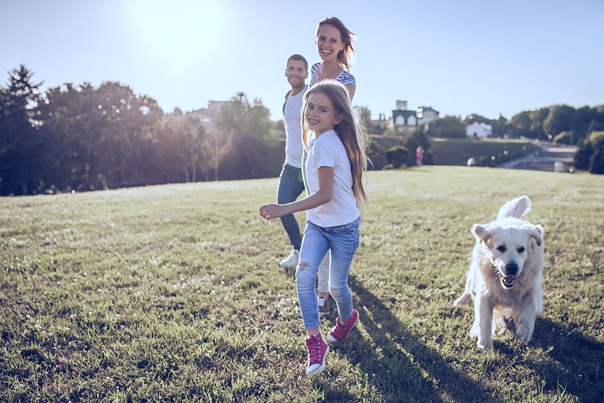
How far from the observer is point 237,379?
3.31 m

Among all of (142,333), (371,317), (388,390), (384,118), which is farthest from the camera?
(384,118)

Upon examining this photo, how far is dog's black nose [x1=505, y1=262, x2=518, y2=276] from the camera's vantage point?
3.93 meters

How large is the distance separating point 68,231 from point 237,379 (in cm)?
708

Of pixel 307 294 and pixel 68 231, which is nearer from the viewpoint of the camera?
pixel 307 294

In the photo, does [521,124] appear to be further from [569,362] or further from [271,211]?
[271,211]

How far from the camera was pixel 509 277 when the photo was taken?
158 inches

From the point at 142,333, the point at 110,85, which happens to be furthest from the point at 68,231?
the point at 110,85

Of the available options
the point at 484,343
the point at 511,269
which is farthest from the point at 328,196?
the point at 484,343

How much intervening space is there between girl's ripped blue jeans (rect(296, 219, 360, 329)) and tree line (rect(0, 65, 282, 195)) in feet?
165

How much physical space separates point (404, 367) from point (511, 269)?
4.93 feet

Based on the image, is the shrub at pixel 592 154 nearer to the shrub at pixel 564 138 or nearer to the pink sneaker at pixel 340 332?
the shrub at pixel 564 138

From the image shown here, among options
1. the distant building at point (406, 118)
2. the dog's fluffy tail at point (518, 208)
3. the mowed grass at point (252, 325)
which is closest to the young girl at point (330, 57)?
the mowed grass at point (252, 325)

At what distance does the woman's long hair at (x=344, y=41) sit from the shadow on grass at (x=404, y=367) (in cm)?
317

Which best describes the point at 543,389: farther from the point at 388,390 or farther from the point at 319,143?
the point at 319,143
